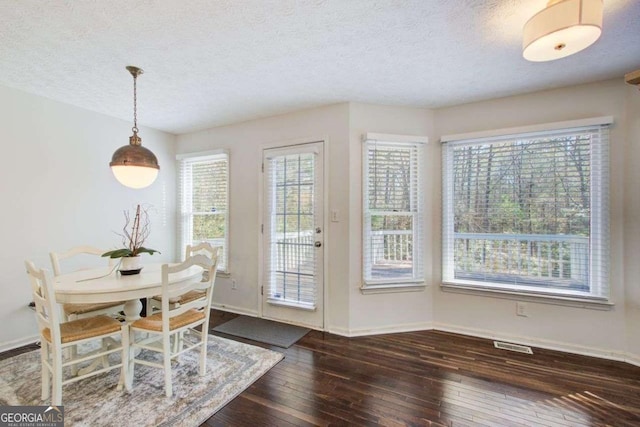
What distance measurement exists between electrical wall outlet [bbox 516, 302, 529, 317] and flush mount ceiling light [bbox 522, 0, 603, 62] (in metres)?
2.23

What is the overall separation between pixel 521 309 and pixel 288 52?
3170 mm

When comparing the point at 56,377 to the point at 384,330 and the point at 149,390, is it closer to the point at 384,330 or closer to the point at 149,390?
the point at 149,390

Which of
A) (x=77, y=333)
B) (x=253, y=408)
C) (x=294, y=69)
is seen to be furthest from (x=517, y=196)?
(x=77, y=333)

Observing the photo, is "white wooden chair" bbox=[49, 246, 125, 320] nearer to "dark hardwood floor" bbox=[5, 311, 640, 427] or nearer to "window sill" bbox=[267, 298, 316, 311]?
"dark hardwood floor" bbox=[5, 311, 640, 427]

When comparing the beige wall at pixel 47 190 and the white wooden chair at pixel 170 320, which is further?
the beige wall at pixel 47 190

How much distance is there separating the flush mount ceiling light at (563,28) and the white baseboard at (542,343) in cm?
252

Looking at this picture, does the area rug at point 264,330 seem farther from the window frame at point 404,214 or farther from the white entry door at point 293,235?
the window frame at point 404,214

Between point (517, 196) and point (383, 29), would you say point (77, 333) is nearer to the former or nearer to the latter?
point (383, 29)

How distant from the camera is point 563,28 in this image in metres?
1.48

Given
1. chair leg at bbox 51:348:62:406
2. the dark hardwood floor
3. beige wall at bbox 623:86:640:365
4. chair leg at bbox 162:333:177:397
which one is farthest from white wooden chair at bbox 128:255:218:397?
beige wall at bbox 623:86:640:365

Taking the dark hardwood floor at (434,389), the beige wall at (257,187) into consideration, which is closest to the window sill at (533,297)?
the dark hardwood floor at (434,389)

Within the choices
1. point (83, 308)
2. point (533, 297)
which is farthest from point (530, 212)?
point (83, 308)

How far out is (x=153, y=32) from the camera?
191 centimetres

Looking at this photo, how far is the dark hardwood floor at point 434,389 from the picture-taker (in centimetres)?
180
